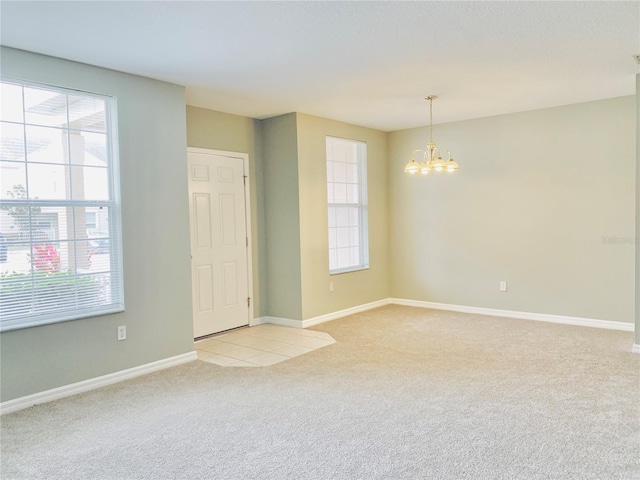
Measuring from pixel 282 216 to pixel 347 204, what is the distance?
3.58ft

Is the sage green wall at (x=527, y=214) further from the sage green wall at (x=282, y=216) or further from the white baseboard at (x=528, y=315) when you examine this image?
the sage green wall at (x=282, y=216)

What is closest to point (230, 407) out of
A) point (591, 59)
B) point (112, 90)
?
point (112, 90)

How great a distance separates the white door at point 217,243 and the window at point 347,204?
3.95 feet

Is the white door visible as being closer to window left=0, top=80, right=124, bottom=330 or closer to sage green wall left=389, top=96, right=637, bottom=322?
window left=0, top=80, right=124, bottom=330

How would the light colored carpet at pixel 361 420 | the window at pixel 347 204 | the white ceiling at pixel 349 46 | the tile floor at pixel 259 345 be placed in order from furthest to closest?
the window at pixel 347 204 < the tile floor at pixel 259 345 < the white ceiling at pixel 349 46 < the light colored carpet at pixel 361 420

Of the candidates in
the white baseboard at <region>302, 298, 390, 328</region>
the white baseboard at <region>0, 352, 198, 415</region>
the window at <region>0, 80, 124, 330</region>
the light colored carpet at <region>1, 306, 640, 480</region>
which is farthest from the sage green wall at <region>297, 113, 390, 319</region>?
the window at <region>0, 80, 124, 330</region>

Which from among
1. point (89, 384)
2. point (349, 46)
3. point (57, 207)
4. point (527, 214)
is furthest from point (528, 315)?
point (57, 207)

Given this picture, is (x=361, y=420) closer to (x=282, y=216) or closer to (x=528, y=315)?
(x=282, y=216)

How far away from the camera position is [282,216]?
18.1 ft

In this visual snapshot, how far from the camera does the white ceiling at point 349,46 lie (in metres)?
2.71

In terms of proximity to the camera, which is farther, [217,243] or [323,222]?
[323,222]

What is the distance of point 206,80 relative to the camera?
4.00 meters

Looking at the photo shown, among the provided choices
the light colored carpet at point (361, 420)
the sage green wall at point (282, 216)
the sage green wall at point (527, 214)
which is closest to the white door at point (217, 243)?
the sage green wall at point (282, 216)

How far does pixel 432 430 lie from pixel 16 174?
3.21 m
